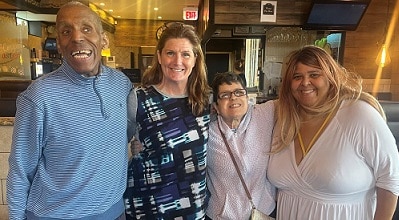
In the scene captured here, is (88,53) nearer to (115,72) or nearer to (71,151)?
(115,72)

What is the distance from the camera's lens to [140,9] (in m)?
7.55

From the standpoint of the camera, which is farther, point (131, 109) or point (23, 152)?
point (131, 109)

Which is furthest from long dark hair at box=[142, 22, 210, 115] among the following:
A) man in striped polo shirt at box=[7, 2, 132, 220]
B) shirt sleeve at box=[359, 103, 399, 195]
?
shirt sleeve at box=[359, 103, 399, 195]

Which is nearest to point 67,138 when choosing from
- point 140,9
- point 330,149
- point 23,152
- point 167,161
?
point 23,152

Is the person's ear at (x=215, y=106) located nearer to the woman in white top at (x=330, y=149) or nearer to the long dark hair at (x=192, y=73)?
the long dark hair at (x=192, y=73)

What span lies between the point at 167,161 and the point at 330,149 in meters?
0.71

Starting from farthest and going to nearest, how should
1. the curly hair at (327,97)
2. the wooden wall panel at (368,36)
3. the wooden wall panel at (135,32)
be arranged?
1. the wooden wall panel at (135,32)
2. the wooden wall panel at (368,36)
3. the curly hair at (327,97)

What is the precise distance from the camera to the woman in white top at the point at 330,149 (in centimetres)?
128

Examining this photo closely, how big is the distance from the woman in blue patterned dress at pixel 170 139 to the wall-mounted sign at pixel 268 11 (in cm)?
277

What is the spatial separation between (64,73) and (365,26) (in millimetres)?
5203

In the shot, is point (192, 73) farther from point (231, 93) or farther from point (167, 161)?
point (167, 161)

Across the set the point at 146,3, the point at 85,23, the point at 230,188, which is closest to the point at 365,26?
the point at 146,3

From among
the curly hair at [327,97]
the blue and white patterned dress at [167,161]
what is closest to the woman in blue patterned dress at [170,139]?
the blue and white patterned dress at [167,161]

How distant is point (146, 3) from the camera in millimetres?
6816
